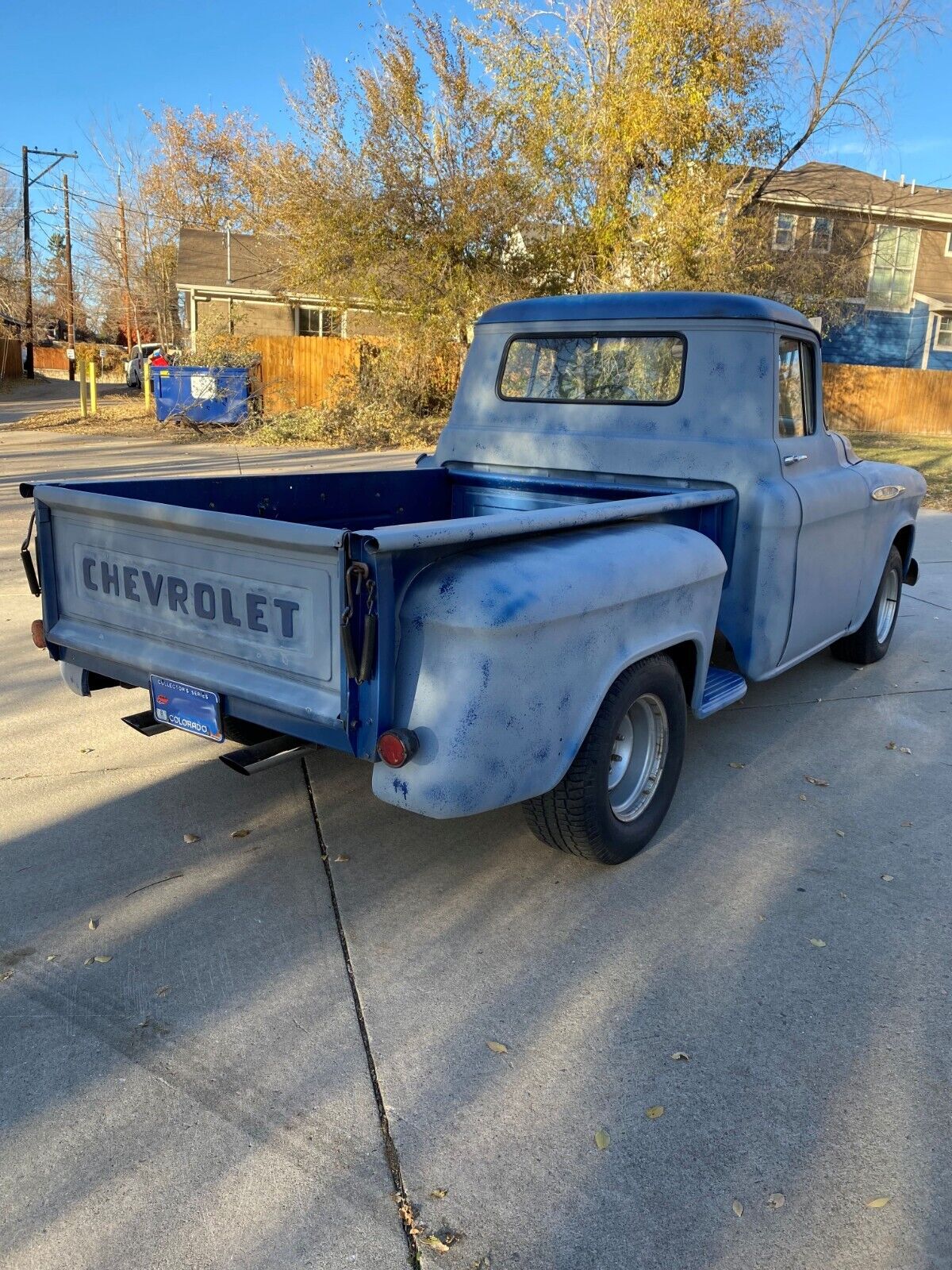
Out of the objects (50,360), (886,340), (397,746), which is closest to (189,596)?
(397,746)

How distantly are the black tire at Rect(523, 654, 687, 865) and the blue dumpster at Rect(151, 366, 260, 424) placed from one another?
55.8 ft

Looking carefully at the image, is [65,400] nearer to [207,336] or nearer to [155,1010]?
[207,336]

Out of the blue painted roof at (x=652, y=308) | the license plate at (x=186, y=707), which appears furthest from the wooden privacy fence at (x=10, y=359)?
the license plate at (x=186, y=707)

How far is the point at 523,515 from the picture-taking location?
113 inches

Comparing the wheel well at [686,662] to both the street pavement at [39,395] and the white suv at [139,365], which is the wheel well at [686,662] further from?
the white suv at [139,365]

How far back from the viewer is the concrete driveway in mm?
2088

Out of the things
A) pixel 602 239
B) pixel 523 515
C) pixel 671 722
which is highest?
pixel 602 239

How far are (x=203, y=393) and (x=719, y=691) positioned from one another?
17.0 m

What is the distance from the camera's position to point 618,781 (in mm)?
3561

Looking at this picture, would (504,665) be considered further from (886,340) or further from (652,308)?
(886,340)

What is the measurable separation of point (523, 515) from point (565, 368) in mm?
2218

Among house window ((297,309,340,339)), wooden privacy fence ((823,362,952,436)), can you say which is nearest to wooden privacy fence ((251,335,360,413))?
house window ((297,309,340,339))

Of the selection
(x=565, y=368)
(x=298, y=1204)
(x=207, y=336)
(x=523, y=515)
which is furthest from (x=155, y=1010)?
(x=207, y=336)

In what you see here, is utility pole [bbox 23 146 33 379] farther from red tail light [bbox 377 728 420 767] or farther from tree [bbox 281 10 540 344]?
red tail light [bbox 377 728 420 767]
